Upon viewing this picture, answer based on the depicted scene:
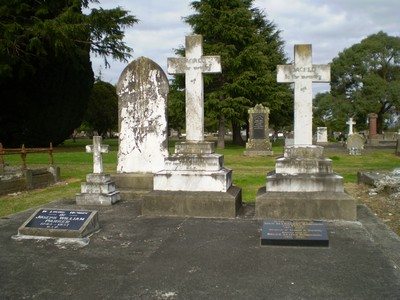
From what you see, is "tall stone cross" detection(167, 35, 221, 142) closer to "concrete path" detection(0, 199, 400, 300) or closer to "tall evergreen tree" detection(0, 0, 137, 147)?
"concrete path" detection(0, 199, 400, 300)

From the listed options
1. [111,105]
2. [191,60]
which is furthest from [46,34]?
[111,105]

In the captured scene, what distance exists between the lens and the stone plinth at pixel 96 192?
7.19 meters

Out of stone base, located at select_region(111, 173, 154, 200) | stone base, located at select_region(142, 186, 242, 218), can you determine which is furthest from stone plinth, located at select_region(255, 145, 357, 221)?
stone base, located at select_region(111, 173, 154, 200)

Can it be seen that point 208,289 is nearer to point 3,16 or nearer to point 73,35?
point 73,35

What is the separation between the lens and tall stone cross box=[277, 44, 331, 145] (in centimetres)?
630

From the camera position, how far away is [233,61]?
3262cm

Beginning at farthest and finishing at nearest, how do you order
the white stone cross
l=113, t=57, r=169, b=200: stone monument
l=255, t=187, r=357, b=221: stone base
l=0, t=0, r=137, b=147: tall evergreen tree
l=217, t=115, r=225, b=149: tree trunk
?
l=217, t=115, r=225, b=149: tree trunk → l=0, t=0, r=137, b=147: tall evergreen tree → l=113, t=57, r=169, b=200: stone monument → the white stone cross → l=255, t=187, r=357, b=221: stone base

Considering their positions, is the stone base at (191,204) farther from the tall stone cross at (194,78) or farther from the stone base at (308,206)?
the tall stone cross at (194,78)

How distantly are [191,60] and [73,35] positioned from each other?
1870 cm

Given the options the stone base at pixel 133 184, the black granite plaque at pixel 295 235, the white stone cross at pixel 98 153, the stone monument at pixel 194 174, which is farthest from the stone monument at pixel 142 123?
the black granite plaque at pixel 295 235

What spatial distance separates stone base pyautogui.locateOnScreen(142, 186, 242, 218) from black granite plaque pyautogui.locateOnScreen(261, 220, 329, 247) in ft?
3.82

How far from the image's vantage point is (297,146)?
20.7 ft

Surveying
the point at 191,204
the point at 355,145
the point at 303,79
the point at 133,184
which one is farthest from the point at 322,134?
the point at 191,204

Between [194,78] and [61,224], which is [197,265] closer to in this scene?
[61,224]
